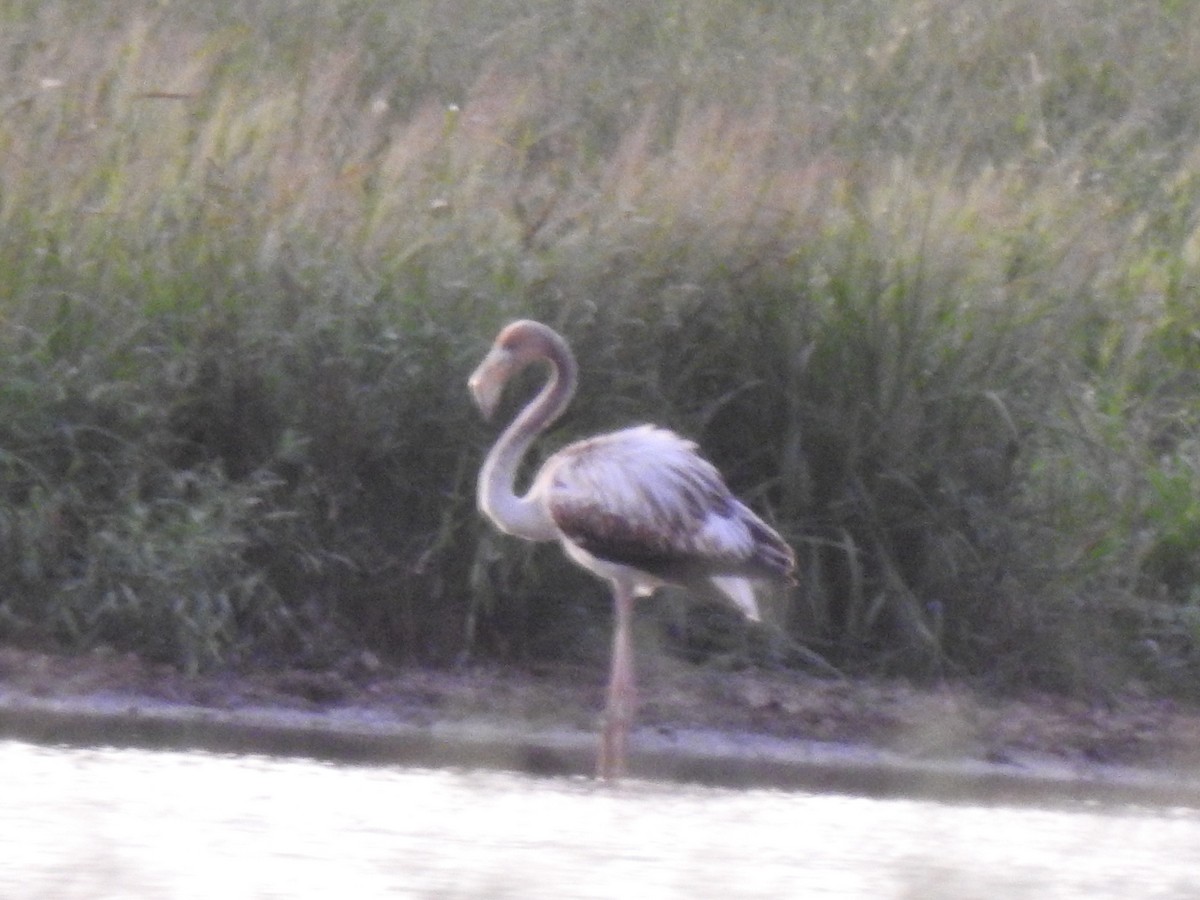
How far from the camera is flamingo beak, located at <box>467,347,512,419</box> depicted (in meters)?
7.68

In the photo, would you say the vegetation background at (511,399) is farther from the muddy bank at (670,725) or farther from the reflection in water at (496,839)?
the reflection in water at (496,839)

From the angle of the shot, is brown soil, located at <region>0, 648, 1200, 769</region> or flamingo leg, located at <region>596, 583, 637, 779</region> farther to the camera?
brown soil, located at <region>0, 648, 1200, 769</region>

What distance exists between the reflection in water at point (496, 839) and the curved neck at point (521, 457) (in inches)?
42.0

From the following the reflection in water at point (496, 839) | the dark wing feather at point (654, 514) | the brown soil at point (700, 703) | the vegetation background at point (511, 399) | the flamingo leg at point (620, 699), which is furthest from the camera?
the vegetation background at point (511, 399)

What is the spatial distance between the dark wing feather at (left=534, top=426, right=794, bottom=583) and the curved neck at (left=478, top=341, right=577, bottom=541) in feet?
0.23

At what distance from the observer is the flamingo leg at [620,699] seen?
735 cm

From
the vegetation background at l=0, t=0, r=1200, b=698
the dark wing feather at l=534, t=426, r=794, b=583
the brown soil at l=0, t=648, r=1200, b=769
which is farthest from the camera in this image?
the vegetation background at l=0, t=0, r=1200, b=698

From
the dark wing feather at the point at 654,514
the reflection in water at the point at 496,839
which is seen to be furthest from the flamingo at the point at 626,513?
the reflection in water at the point at 496,839

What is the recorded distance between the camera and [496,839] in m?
5.42

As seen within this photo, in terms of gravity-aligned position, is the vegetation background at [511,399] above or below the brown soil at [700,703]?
above

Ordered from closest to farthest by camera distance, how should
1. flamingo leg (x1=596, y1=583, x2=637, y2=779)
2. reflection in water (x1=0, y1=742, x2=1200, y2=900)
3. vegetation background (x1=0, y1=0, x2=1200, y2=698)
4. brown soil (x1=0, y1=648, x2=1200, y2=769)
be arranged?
1. reflection in water (x1=0, y1=742, x2=1200, y2=900)
2. flamingo leg (x1=596, y1=583, x2=637, y2=779)
3. brown soil (x1=0, y1=648, x2=1200, y2=769)
4. vegetation background (x1=0, y1=0, x2=1200, y2=698)

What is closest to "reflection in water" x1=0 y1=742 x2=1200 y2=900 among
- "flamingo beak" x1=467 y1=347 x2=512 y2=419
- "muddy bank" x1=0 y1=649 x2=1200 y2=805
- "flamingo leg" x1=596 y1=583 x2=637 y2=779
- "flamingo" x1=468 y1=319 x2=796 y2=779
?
"flamingo leg" x1=596 y1=583 x2=637 y2=779

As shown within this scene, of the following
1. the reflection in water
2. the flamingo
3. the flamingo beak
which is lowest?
the reflection in water

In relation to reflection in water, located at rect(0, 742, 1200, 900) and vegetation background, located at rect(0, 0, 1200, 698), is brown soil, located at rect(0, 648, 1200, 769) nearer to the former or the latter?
vegetation background, located at rect(0, 0, 1200, 698)
